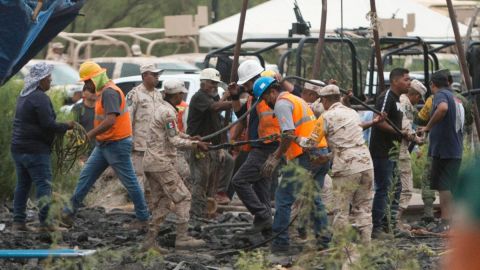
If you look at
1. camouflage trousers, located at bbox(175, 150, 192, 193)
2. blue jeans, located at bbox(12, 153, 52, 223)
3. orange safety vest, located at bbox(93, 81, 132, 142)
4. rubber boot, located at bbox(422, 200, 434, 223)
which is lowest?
rubber boot, located at bbox(422, 200, 434, 223)

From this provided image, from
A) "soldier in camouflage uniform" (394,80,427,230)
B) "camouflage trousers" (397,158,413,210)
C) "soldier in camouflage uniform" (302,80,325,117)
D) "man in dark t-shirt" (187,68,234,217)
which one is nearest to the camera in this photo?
"soldier in camouflage uniform" (394,80,427,230)

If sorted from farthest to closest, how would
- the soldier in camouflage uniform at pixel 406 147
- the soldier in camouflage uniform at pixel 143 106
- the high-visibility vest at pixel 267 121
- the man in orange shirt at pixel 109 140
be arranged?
the soldier in camouflage uniform at pixel 143 106 < the soldier in camouflage uniform at pixel 406 147 < the man in orange shirt at pixel 109 140 < the high-visibility vest at pixel 267 121

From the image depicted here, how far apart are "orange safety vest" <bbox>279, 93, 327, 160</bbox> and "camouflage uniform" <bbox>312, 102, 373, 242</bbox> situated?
0.47 meters

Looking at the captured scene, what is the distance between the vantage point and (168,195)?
1091cm

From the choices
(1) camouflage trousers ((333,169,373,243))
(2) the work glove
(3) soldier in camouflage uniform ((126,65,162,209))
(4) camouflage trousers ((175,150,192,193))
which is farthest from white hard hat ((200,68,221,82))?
(1) camouflage trousers ((333,169,373,243))

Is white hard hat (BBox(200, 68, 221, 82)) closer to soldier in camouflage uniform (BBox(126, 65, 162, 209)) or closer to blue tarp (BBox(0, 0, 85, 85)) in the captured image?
soldier in camouflage uniform (BBox(126, 65, 162, 209))

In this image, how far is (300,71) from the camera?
14.1 metres

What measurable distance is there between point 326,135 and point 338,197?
74 cm

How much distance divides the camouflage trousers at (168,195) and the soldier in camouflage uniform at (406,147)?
8.32ft

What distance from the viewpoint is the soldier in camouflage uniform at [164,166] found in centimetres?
1082

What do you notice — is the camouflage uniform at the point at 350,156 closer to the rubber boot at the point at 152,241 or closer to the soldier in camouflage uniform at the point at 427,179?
the rubber boot at the point at 152,241

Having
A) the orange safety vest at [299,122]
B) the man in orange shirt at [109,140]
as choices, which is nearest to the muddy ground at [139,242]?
the man in orange shirt at [109,140]

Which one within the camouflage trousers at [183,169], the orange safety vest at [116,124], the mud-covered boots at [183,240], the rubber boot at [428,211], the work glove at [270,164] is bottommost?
the rubber boot at [428,211]

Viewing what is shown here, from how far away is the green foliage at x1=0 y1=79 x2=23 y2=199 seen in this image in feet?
48.2
